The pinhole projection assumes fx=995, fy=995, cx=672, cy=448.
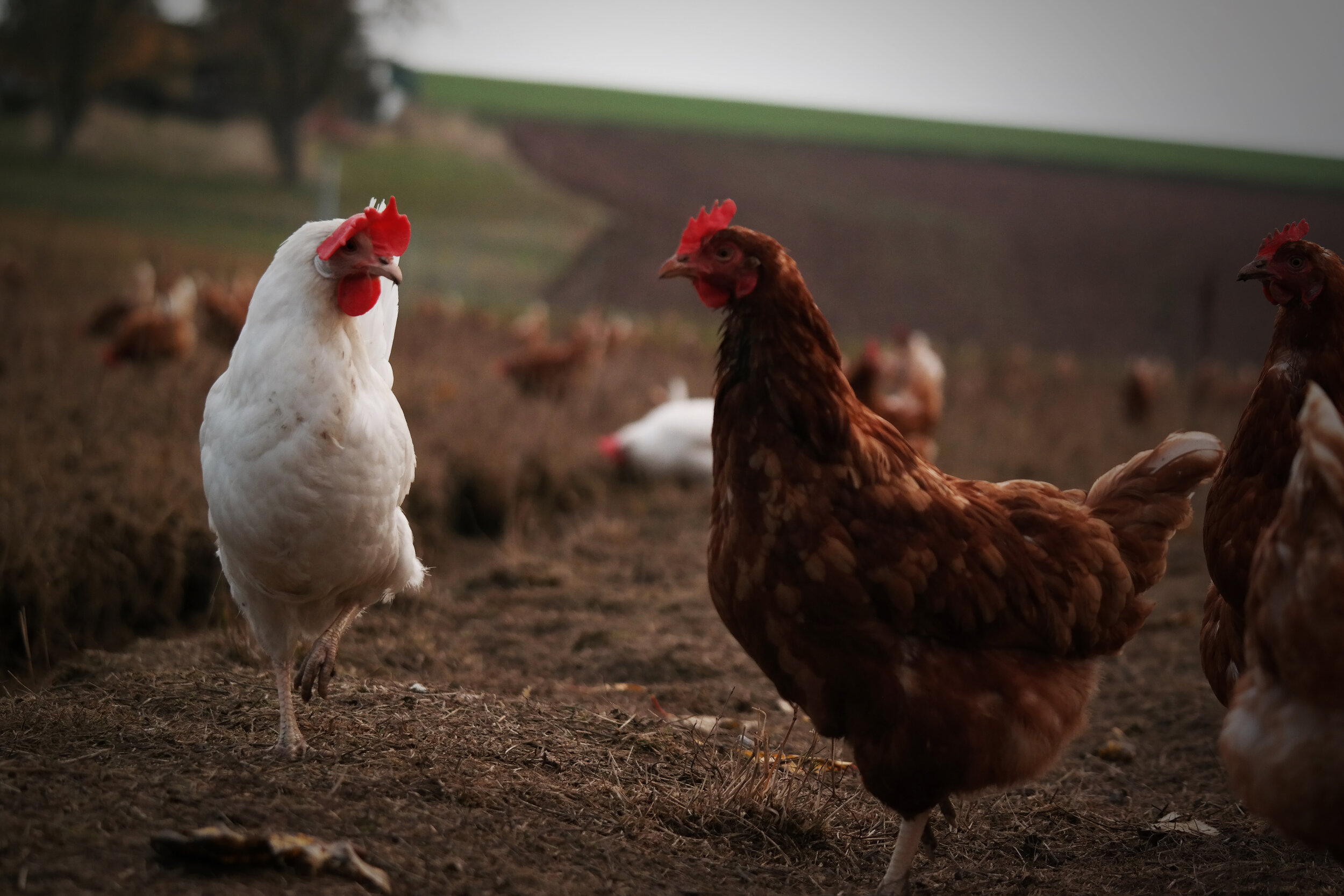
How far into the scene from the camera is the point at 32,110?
20156mm

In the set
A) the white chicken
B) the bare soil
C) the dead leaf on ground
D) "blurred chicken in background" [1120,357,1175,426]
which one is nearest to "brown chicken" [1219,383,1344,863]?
the dead leaf on ground

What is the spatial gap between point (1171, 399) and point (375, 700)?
16101mm

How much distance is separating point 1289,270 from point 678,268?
1.91 meters

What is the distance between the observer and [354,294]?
304 cm

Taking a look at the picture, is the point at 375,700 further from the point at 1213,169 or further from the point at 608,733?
the point at 1213,169

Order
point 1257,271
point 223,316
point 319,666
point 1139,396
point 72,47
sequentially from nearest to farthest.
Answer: point 1257,271 → point 319,666 → point 223,316 → point 1139,396 → point 72,47

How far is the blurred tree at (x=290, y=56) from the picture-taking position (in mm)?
20703

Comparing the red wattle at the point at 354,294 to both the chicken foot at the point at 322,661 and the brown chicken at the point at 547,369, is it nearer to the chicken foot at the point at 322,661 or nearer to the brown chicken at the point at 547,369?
the chicken foot at the point at 322,661

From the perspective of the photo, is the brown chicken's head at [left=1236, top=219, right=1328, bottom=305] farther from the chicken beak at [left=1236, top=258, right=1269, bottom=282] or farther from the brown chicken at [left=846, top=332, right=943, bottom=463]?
the brown chicken at [left=846, top=332, right=943, bottom=463]

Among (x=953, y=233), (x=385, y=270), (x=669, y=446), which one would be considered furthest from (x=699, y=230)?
(x=953, y=233)

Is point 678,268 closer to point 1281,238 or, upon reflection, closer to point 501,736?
point 501,736

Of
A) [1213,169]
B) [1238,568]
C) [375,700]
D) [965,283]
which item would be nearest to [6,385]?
[375,700]

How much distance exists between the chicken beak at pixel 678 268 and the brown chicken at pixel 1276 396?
1742 millimetres

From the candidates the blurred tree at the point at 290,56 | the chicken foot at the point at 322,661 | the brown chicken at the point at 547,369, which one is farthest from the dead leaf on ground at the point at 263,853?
the blurred tree at the point at 290,56
